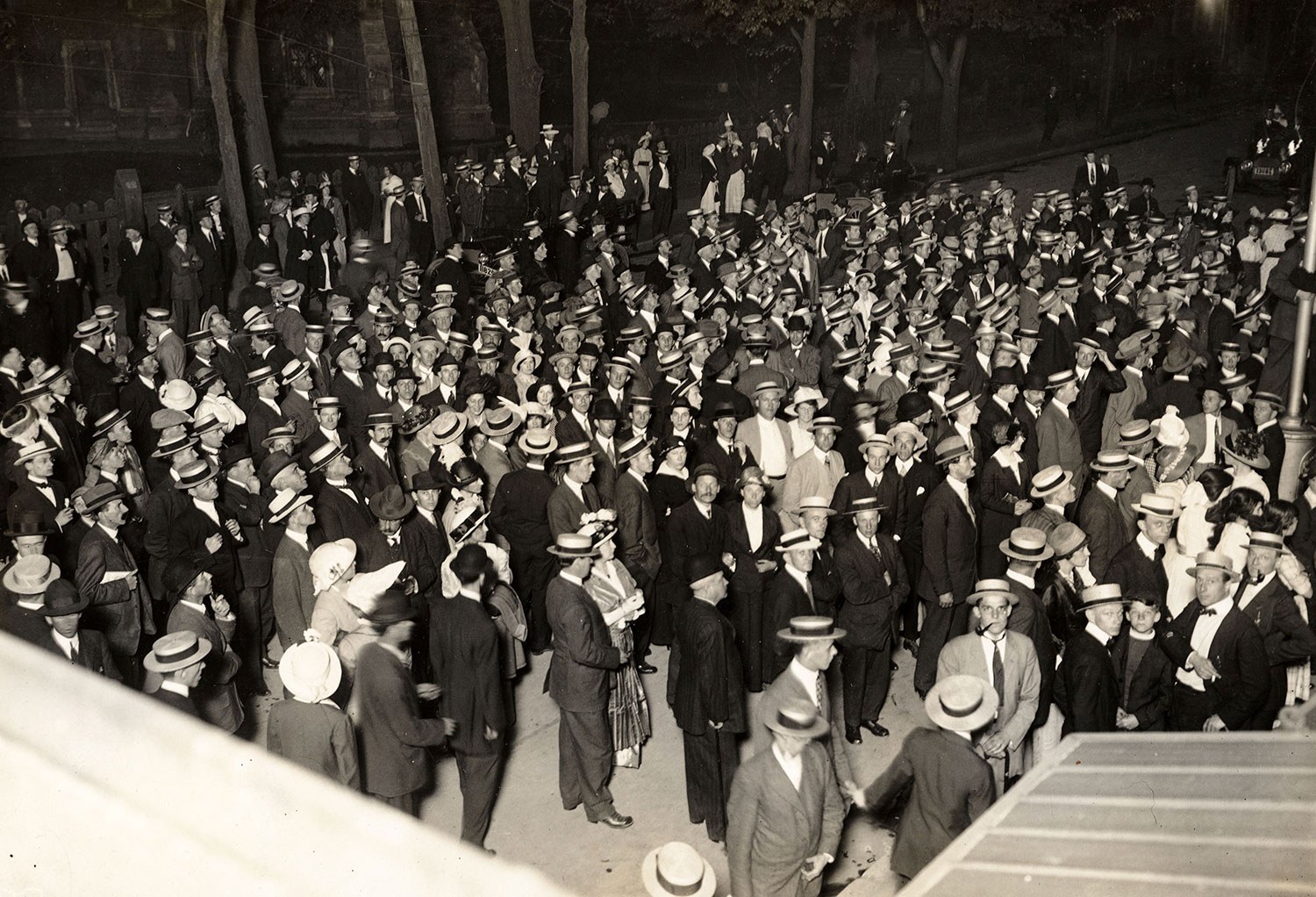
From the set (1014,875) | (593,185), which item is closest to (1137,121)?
(593,185)

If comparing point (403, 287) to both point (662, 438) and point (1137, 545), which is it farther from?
point (1137, 545)

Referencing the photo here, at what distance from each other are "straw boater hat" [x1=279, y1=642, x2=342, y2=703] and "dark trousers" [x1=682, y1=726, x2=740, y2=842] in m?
1.98

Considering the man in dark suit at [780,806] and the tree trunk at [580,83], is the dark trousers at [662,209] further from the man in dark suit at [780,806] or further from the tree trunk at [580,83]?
the man in dark suit at [780,806]

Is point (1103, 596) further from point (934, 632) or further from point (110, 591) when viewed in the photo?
point (110, 591)

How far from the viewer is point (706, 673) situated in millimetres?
5828

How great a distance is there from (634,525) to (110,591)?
3375 millimetres

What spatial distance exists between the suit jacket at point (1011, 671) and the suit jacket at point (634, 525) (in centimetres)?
271

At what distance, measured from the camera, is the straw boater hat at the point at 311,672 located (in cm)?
508

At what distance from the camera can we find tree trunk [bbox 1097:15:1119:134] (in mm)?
35188

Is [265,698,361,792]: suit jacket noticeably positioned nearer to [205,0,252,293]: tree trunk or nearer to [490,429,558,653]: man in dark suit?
[490,429,558,653]: man in dark suit

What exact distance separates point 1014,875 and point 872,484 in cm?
590

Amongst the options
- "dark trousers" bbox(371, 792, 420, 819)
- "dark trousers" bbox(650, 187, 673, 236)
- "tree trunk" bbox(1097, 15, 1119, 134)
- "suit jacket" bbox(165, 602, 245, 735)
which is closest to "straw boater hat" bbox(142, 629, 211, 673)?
"suit jacket" bbox(165, 602, 245, 735)

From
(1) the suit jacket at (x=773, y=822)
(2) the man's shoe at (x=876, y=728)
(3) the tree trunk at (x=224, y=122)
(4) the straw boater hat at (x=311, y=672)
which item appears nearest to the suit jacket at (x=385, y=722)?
(4) the straw boater hat at (x=311, y=672)

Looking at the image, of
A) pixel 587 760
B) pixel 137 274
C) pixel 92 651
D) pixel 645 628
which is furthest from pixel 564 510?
pixel 137 274
